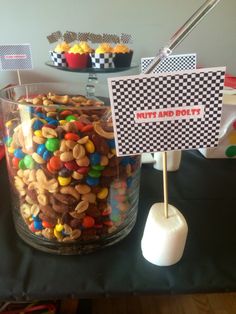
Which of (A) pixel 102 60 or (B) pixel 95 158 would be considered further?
(A) pixel 102 60

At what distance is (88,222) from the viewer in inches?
17.5

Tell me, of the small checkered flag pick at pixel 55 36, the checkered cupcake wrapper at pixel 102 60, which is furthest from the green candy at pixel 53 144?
the small checkered flag pick at pixel 55 36

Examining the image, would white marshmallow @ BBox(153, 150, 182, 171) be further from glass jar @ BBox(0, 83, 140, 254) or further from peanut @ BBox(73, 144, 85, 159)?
peanut @ BBox(73, 144, 85, 159)

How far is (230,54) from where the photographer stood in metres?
1.69

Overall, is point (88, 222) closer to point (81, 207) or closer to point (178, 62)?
point (81, 207)

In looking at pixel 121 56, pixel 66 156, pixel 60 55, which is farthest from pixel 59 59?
pixel 66 156

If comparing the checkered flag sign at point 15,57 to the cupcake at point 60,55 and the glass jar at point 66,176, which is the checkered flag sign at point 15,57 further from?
the cupcake at point 60,55

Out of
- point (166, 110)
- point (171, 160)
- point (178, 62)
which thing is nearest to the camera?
point (166, 110)

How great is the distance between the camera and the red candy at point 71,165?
0.40m

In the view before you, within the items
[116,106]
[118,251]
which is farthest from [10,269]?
[116,106]

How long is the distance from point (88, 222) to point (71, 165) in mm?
98

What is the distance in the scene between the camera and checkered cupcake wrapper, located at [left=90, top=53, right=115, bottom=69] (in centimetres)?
140

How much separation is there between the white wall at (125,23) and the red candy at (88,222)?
1.38 meters

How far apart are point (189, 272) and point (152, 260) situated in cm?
6
